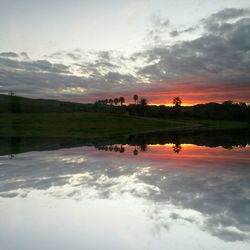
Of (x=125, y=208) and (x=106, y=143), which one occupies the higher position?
(x=125, y=208)

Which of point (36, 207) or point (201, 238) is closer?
point (201, 238)

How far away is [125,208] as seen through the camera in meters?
→ 15.1

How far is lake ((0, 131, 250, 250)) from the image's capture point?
37.4 ft

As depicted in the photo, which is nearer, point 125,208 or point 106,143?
point 125,208

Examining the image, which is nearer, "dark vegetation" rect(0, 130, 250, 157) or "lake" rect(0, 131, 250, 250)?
"lake" rect(0, 131, 250, 250)

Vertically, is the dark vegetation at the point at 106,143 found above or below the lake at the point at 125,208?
below

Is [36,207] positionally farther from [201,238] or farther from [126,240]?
[201,238]

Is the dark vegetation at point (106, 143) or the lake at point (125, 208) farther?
the dark vegetation at point (106, 143)

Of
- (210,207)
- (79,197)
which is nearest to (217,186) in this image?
(210,207)

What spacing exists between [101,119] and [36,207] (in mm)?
101429

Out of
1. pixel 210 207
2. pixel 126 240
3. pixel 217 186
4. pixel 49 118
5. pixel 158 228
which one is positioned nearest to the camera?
pixel 126 240

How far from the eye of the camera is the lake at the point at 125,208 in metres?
11.4

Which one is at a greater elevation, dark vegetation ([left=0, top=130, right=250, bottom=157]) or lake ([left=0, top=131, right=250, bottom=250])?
lake ([left=0, top=131, right=250, bottom=250])

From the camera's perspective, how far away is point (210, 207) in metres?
15.1
